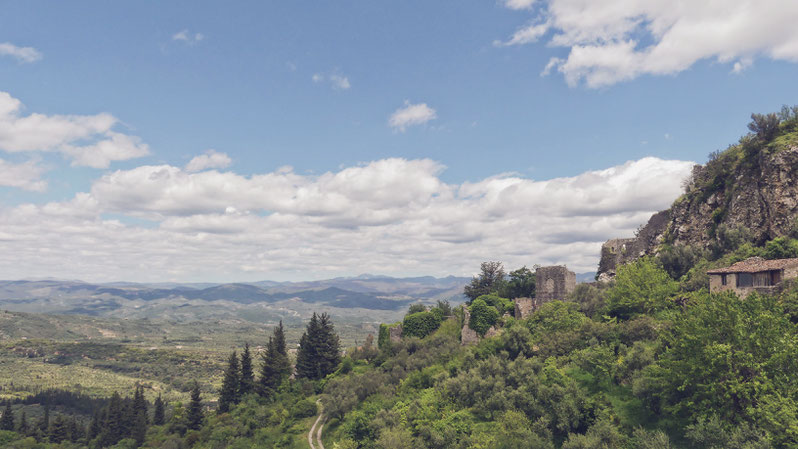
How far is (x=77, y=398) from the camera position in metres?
183

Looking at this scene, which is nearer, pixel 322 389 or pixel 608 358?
pixel 608 358

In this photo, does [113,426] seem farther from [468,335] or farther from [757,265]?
[757,265]

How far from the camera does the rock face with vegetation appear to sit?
50906 millimetres

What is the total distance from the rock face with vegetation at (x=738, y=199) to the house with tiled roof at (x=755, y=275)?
1027 centimetres

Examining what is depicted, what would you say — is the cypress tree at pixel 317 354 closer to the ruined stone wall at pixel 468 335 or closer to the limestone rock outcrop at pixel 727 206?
the ruined stone wall at pixel 468 335

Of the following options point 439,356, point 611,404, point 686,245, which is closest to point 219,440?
point 439,356

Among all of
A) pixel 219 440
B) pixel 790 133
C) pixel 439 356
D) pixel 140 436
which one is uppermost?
pixel 790 133

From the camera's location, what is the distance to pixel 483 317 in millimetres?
64875

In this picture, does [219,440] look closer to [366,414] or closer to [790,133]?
[366,414]

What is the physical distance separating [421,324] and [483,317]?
13405 mm

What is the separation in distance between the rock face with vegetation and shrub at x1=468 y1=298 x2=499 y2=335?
21.8 metres

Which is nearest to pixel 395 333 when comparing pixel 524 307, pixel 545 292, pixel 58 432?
pixel 524 307

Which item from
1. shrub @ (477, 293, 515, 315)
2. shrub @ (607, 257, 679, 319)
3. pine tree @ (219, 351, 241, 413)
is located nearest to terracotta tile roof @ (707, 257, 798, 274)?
shrub @ (607, 257, 679, 319)

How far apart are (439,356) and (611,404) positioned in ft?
90.5
